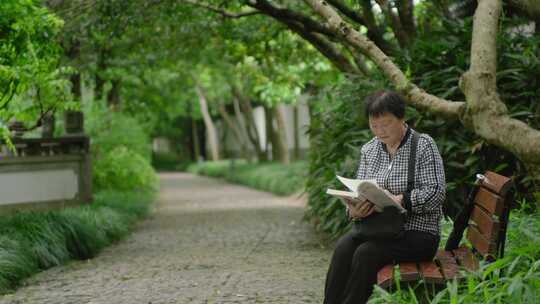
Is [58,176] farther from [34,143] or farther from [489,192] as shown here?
[489,192]

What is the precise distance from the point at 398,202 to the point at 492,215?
0.55 m

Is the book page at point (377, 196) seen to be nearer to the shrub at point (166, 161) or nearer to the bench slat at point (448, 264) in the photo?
the bench slat at point (448, 264)

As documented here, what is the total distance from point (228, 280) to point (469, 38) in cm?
384

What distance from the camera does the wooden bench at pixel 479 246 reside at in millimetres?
4250

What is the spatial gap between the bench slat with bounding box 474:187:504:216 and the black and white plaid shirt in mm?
226

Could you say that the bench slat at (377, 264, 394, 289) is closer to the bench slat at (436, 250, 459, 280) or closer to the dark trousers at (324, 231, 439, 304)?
the dark trousers at (324, 231, 439, 304)

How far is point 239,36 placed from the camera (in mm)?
13703

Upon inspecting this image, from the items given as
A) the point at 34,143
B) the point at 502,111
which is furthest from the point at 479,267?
the point at 34,143

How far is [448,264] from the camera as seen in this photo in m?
4.59

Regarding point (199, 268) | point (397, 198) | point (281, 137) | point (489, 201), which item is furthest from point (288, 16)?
point (281, 137)

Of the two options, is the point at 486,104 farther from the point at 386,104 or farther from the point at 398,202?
the point at 398,202

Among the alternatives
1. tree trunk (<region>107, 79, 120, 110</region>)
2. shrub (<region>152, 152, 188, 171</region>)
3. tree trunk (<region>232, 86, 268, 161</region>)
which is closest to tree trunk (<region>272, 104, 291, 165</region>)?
tree trunk (<region>232, 86, 268, 161</region>)

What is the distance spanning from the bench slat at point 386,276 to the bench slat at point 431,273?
0.17 meters

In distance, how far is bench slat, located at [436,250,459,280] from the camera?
4316 mm
